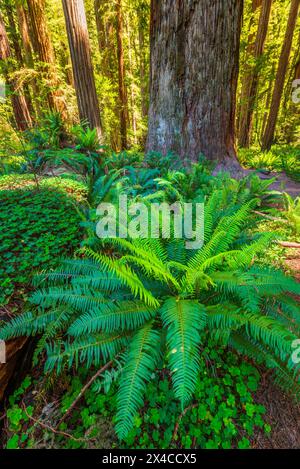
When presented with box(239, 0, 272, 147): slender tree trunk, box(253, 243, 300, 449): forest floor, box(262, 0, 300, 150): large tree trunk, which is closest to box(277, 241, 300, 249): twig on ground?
box(253, 243, 300, 449): forest floor

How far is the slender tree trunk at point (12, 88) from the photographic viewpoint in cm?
614

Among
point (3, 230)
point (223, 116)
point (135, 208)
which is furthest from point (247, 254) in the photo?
point (223, 116)

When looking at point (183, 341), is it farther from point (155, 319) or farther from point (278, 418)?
point (278, 418)

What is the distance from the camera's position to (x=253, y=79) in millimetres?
8500

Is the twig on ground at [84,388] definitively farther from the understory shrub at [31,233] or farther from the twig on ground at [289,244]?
the twig on ground at [289,244]

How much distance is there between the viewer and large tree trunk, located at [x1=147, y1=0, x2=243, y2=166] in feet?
12.0

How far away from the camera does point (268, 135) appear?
28.5 feet

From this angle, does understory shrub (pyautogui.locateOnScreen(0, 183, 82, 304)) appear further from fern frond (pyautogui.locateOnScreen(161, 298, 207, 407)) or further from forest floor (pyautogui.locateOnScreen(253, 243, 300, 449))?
forest floor (pyautogui.locateOnScreen(253, 243, 300, 449))

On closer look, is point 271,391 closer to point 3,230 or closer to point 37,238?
point 37,238

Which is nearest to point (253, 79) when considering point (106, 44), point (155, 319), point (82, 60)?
point (106, 44)

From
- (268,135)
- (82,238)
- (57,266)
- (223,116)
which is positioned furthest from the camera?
(268,135)

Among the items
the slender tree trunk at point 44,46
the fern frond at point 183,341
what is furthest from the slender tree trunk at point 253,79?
the fern frond at point 183,341

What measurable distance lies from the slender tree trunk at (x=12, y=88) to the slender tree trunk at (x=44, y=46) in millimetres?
828

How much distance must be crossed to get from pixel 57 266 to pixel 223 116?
384 centimetres
